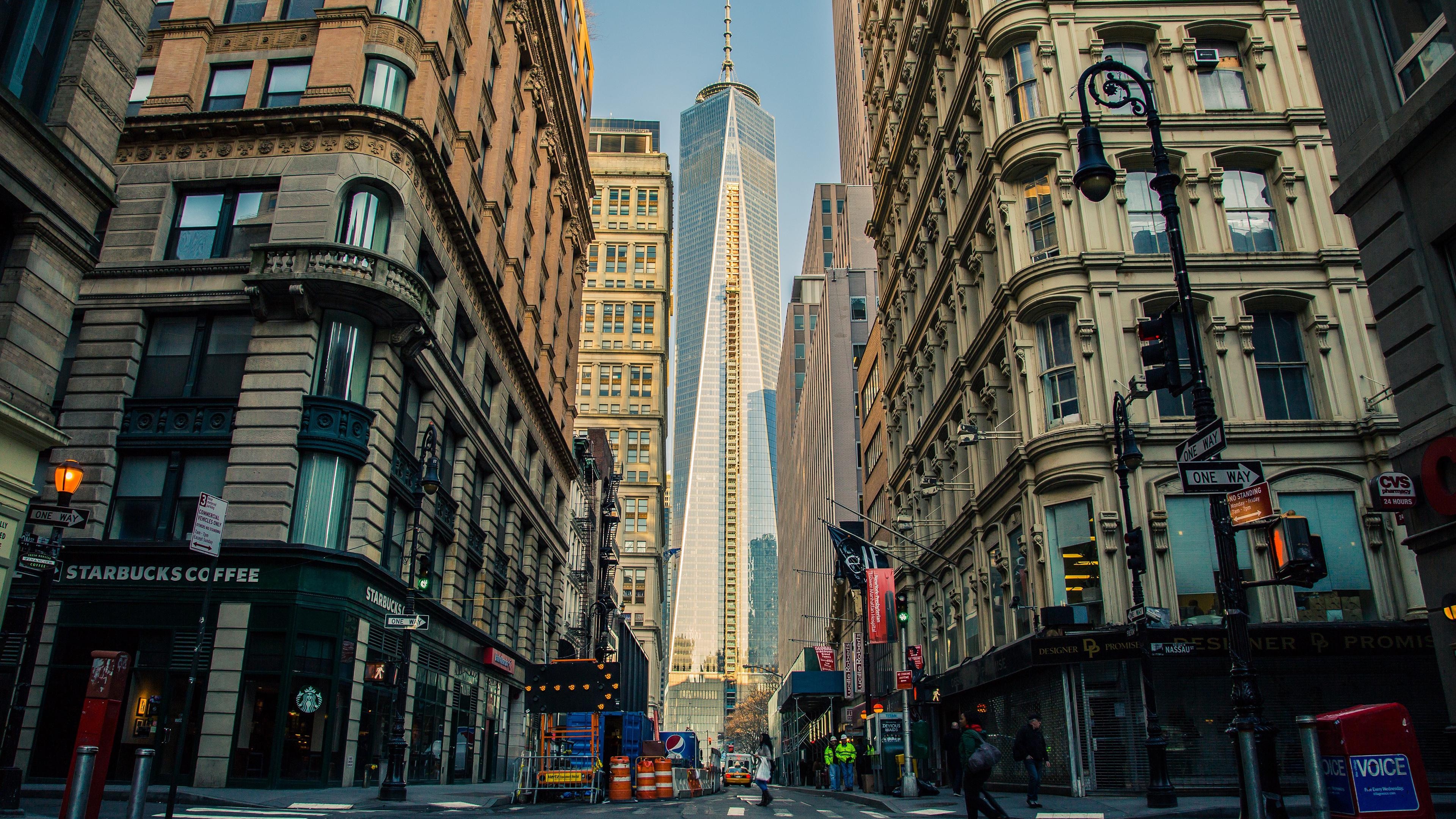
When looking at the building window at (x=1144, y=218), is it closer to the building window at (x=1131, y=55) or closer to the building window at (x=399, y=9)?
the building window at (x=1131, y=55)

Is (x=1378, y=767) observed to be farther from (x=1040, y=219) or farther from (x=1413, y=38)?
(x=1040, y=219)

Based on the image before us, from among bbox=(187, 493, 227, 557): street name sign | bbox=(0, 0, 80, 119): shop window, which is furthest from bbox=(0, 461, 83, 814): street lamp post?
bbox=(0, 0, 80, 119): shop window

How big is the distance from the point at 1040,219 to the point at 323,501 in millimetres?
22252

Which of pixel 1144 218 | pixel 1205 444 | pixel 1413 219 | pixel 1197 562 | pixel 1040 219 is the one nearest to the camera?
pixel 1205 444

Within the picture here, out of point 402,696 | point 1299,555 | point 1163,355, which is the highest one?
point 1163,355

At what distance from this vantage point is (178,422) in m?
25.8

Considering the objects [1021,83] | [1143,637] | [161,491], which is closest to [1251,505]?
[1143,637]

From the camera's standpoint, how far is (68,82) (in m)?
16.2

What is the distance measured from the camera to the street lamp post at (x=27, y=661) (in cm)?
1358

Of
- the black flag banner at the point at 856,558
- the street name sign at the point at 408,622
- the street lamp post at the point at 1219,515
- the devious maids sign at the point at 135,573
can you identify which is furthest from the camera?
the black flag banner at the point at 856,558

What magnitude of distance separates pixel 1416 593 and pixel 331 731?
2733 cm

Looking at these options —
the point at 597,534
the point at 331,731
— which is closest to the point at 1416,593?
the point at 331,731

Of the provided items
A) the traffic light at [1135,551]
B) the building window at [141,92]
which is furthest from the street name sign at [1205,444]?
the building window at [141,92]

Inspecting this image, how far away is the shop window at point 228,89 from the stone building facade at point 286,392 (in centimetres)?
10
